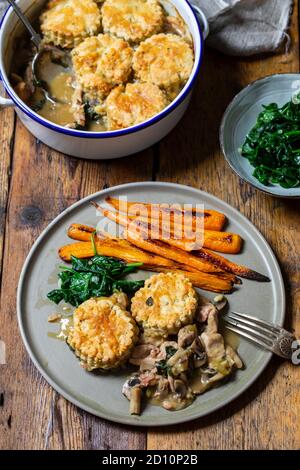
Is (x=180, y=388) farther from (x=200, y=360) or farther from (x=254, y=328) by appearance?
(x=254, y=328)

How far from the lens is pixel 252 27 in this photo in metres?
3.81

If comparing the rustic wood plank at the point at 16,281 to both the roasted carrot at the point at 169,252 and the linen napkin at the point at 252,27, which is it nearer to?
the roasted carrot at the point at 169,252

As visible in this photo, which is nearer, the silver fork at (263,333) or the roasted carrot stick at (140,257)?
the silver fork at (263,333)

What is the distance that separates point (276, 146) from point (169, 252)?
747 mm

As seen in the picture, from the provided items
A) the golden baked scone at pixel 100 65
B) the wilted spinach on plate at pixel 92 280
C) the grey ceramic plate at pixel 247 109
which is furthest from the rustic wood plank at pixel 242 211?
the wilted spinach on plate at pixel 92 280

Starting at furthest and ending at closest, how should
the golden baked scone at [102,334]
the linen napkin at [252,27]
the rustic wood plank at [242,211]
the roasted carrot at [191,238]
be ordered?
the linen napkin at [252,27], the roasted carrot at [191,238], the rustic wood plank at [242,211], the golden baked scone at [102,334]

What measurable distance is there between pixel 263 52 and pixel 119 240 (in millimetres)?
1366

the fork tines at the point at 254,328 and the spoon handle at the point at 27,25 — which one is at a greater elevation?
the spoon handle at the point at 27,25

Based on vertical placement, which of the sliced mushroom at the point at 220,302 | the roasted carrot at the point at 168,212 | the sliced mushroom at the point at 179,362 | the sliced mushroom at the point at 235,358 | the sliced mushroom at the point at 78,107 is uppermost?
the sliced mushroom at the point at 78,107

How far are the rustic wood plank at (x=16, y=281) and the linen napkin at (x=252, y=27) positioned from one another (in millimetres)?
760

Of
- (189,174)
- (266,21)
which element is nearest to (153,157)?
(189,174)

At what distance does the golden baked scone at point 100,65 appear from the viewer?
11.4ft

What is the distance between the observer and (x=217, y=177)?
142 inches
